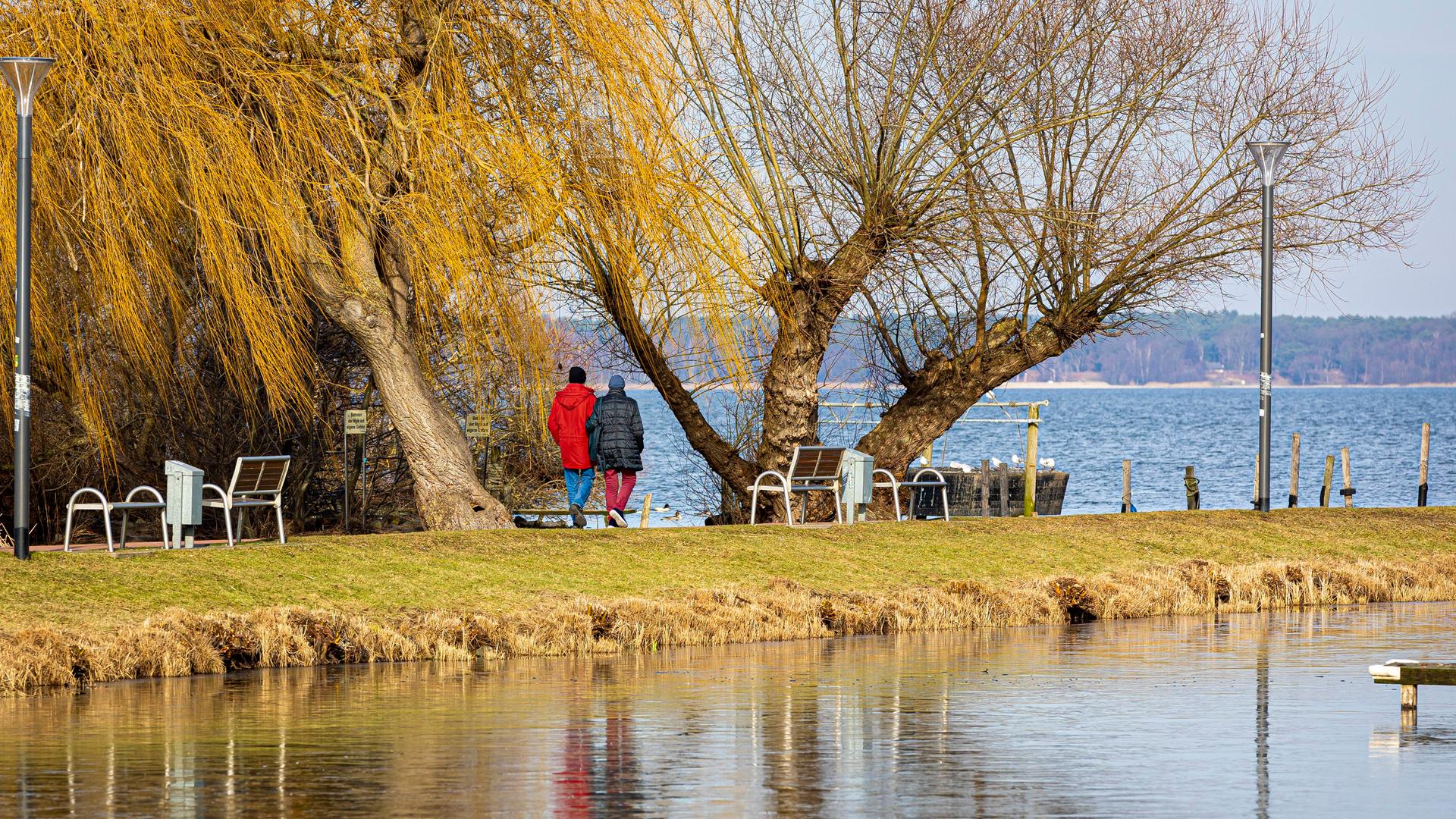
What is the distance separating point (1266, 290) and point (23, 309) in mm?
14412

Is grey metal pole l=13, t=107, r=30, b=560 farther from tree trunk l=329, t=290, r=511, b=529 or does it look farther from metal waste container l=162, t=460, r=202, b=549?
tree trunk l=329, t=290, r=511, b=529

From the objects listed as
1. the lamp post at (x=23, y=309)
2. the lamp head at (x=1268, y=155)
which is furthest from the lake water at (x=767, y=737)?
the lamp head at (x=1268, y=155)

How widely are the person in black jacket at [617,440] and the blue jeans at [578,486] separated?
31 cm

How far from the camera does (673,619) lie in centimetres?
1592

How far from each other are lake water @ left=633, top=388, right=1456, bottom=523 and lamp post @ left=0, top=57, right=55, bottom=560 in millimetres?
14950

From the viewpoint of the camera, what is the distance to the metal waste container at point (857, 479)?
75.2 ft

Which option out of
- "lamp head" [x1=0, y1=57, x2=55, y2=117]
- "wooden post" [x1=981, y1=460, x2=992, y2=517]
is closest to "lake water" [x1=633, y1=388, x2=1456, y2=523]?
"wooden post" [x1=981, y1=460, x2=992, y2=517]

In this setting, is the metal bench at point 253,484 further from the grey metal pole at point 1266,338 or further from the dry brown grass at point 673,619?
the grey metal pole at point 1266,338

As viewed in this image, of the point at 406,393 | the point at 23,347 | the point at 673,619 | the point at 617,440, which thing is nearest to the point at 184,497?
the point at 23,347

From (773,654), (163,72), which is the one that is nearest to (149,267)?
(163,72)

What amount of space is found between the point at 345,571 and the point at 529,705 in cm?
480

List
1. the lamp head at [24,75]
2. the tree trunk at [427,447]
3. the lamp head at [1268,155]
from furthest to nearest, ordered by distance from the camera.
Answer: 1. the lamp head at [1268,155]
2. the tree trunk at [427,447]
3. the lamp head at [24,75]

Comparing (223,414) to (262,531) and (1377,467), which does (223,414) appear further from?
(1377,467)

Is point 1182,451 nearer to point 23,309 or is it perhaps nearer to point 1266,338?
point 1266,338
